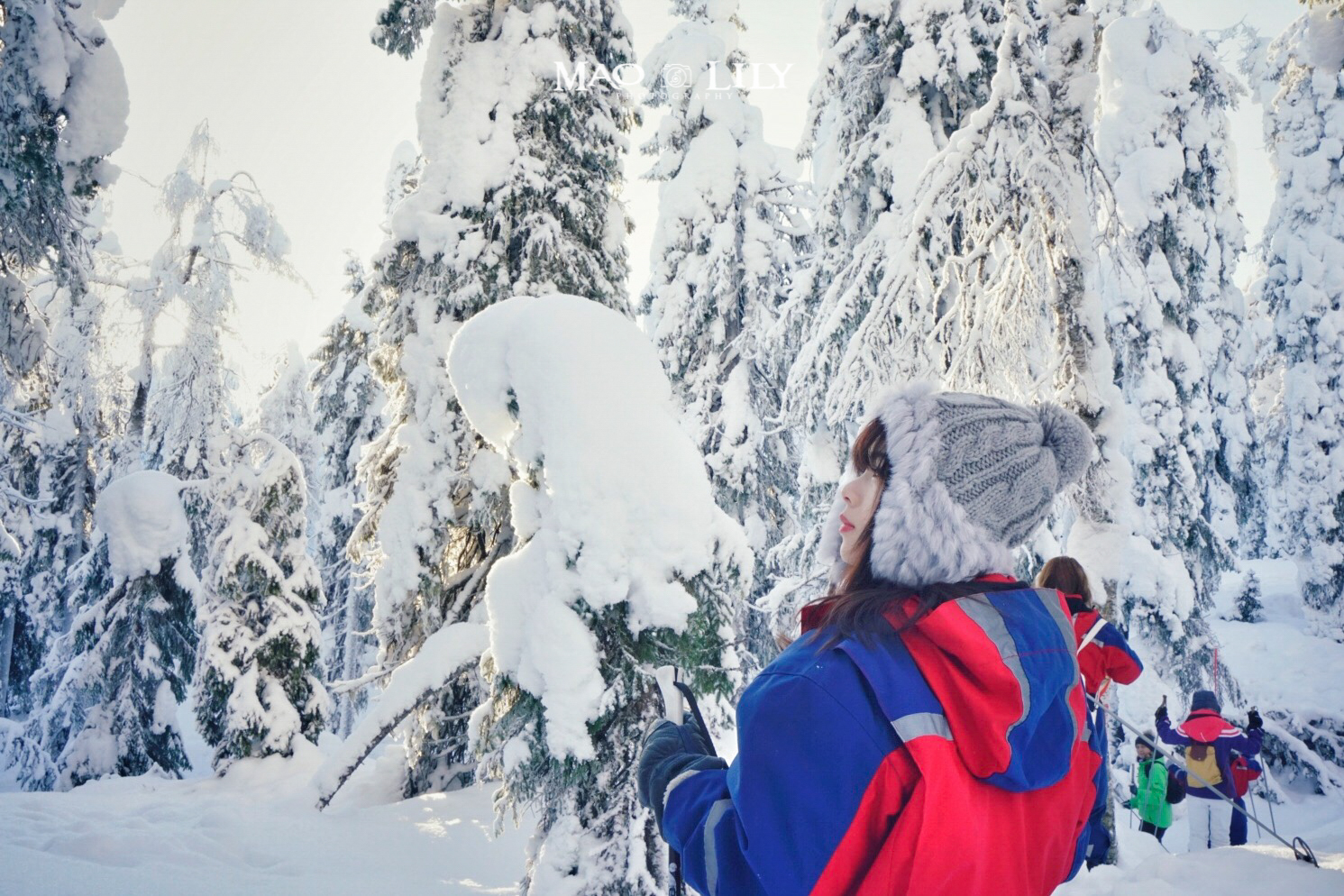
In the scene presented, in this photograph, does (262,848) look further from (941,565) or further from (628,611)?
(941,565)

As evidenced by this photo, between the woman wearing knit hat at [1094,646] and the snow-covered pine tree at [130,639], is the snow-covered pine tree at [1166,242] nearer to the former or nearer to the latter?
the woman wearing knit hat at [1094,646]

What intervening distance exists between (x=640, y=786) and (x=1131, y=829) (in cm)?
1288

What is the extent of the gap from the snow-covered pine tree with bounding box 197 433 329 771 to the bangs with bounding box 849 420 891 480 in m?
10.9

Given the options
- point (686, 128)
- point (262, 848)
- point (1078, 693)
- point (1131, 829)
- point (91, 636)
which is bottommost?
point (1131, 829)

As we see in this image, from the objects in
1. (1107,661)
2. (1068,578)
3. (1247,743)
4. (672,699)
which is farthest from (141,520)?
(1247,743)

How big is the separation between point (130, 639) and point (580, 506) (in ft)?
37.4

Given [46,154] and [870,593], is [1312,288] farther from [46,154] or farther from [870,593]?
[46,154]

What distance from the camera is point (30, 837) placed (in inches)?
247

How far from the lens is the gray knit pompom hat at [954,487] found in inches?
55.6

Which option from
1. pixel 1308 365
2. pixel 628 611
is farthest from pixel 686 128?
pixel 1308 365

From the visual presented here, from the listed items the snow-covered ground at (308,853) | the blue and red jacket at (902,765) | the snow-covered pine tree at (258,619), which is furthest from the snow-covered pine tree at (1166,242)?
the snow-covered pine tree at (258,619)

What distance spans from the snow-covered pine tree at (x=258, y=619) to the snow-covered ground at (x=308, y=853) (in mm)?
1534

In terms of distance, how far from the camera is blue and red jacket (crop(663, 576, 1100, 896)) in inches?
44.8

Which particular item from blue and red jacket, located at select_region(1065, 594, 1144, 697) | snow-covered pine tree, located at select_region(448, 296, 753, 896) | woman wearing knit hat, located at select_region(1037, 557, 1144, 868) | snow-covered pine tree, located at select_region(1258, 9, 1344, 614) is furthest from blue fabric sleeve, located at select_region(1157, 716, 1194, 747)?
snow-covered pine tree, located at select_region(1258, 9, 1344, 614)
